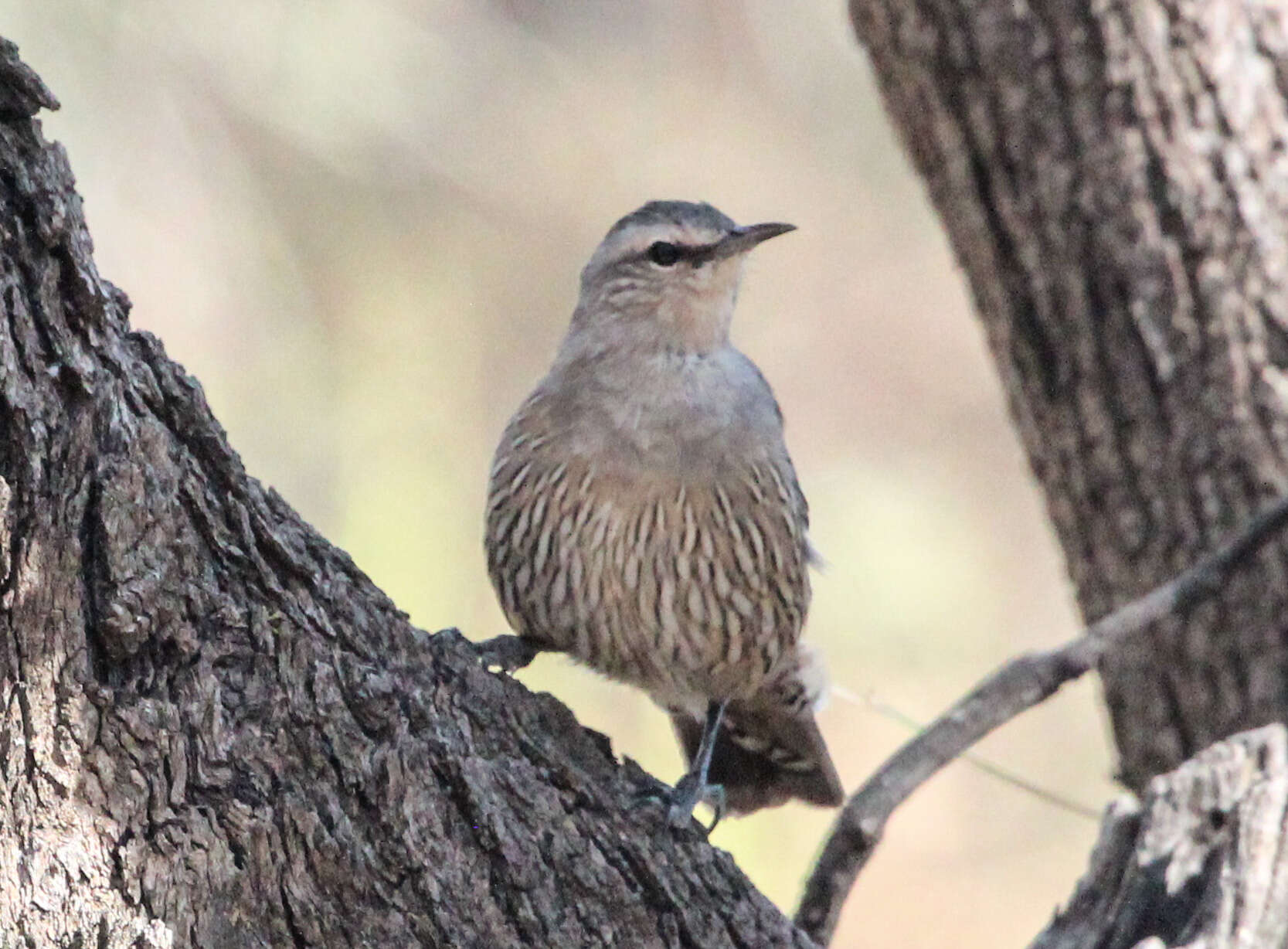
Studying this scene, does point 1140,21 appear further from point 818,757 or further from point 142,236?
point 142,236

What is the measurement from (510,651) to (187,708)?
1.67m

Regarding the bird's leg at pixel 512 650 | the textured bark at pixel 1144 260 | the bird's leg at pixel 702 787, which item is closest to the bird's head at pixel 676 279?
the textured bark at pixel 1144 260

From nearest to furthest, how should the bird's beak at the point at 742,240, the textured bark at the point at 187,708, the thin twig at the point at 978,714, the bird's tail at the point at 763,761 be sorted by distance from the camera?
the textured bark at the point at 187,708 → the thin twig at the point at 978,714 → the bird's beak at the point at 742,240 → the bird's tail at the point at 763,761

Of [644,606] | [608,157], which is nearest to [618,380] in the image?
[644,606]

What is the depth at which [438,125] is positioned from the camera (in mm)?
6668

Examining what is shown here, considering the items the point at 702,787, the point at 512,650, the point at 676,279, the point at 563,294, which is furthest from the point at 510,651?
the point at 563,294

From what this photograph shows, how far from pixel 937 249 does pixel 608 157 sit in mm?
1724

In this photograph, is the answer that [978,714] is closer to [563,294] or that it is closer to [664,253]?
[664,253]

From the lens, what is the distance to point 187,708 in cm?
204

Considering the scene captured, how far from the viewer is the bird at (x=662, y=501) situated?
11.5ft

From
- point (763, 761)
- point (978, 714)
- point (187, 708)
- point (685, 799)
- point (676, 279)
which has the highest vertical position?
point (676, 279)

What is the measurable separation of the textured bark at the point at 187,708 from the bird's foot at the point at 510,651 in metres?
1.29

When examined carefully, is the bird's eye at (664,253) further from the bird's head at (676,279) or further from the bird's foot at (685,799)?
the bird's foot at (685,799)

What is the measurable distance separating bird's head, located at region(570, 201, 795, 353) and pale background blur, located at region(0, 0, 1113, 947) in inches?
73.9
